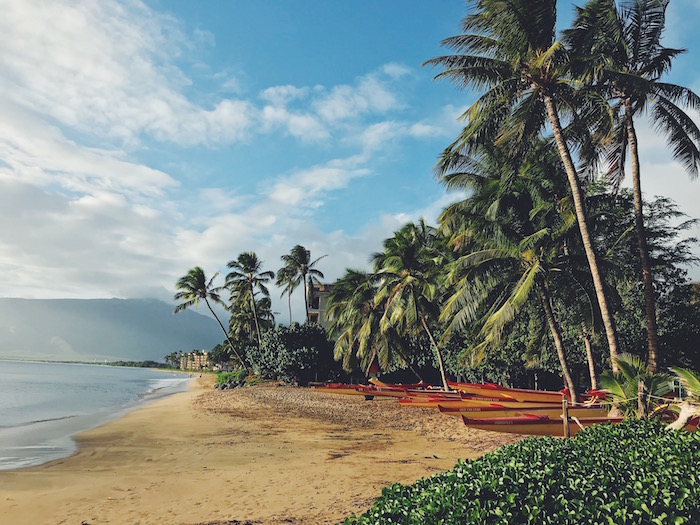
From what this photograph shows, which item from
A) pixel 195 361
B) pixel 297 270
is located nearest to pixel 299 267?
pixel 297 270

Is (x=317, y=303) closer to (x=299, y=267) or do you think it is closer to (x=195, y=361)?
(x=299, y=267)

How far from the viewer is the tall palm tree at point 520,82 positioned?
11.4m

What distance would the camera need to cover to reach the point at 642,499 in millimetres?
2885

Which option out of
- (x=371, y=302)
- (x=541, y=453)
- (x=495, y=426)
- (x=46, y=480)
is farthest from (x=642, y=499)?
(x=371, y=302)

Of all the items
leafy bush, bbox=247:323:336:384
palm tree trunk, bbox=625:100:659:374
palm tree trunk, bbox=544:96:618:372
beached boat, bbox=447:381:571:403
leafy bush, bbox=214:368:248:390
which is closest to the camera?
palm tree trunk, bbox=544:96:618:372

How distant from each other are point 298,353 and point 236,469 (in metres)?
22.0

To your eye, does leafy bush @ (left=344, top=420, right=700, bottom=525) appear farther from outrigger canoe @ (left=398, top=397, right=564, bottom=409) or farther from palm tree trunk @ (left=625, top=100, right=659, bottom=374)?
outrigger canoe @ (left=398, top=397, right=564, bottom=409)

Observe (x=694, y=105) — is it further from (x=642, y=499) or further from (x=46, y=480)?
(x=46, y=480)

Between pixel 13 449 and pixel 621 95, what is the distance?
19214 millimetres

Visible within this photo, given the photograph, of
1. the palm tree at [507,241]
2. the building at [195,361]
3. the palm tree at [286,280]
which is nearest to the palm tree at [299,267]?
the palm tree at [286,280]

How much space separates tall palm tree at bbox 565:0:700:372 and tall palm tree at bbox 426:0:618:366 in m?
0.67

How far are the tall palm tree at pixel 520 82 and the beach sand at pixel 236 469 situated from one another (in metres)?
5.71

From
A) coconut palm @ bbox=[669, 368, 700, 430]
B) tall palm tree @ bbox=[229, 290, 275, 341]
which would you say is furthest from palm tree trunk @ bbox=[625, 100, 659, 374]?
tall palm tree @ bbox=[229, 290, 275, 341]

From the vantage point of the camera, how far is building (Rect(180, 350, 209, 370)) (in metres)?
104
